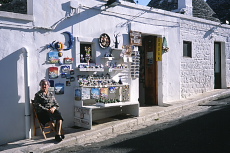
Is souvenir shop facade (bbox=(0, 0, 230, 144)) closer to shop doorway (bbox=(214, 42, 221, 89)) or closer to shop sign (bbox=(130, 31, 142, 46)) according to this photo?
shop sign (bbox=(130, 31, 142, 46))

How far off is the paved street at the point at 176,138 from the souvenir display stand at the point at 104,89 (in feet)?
3.13

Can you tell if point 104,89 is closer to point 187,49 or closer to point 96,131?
point 96,131

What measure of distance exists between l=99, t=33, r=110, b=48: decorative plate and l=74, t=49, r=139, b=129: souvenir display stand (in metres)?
0.27

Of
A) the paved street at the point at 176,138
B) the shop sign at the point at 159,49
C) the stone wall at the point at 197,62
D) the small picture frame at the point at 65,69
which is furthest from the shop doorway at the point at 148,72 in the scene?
the small picture frame at the point at 65,69

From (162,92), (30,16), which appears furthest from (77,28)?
(162,92)

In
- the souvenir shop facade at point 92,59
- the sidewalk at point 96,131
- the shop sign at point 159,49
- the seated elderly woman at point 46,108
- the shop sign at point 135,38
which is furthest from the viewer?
the shop sign at point 159,49

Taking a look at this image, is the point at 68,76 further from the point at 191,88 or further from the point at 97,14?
the point at 191,88

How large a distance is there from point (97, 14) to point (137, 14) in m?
1.81

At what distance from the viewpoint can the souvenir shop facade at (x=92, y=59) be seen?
20.8 ft

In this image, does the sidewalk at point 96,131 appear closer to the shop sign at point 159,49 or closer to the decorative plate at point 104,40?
the shop sign at point 159,49

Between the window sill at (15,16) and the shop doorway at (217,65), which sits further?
the shop doorway at (217,65)

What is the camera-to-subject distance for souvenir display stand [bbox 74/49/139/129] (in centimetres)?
722

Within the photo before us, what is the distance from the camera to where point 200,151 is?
5.12 meters

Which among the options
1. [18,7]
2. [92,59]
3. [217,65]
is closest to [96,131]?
[92,59]
